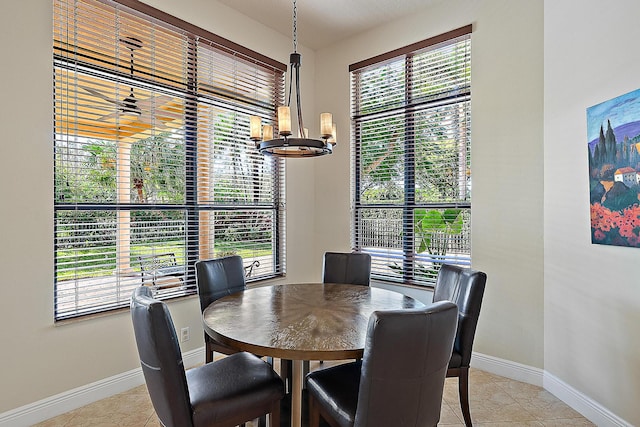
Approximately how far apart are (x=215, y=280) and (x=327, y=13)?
103 inches

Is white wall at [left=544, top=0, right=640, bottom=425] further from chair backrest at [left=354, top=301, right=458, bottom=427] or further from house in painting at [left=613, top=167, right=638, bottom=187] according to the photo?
chair backrest at [left=354, top=301, right=458, bottom=427]

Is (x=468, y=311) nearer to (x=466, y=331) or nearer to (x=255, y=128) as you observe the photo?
(x=466, y=331)

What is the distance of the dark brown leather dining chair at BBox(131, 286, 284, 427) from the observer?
1458 mm

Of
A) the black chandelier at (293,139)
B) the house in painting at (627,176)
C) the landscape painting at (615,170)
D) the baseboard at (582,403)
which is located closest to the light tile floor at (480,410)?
the baseboard at (582,403)

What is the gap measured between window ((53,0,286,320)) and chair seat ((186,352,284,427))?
4.22 feet

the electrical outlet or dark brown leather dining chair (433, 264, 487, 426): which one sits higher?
dark brown leather dining chair (433, 264, 487, 426)

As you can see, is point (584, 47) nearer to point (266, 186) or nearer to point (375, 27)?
point (375, 27)

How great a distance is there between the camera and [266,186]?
378 centimetres

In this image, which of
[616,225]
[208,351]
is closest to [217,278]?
[208,351]

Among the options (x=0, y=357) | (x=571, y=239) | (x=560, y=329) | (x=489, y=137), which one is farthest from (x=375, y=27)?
(x=0, y=357)

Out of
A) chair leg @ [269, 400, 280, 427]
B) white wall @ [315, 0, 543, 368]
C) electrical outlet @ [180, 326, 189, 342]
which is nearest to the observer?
chair leg @ [269, 400, 280, 427]

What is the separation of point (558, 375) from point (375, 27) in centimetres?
340

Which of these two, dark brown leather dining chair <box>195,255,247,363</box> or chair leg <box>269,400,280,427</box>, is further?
dark brown leather dining chair <box>195,255,247,363</box>

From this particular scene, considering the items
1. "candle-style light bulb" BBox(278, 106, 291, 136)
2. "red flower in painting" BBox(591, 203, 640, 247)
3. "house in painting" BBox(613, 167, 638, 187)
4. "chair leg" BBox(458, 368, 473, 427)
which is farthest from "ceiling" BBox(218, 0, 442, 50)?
"chair leg" BBox(458, 368, 473, 427)
